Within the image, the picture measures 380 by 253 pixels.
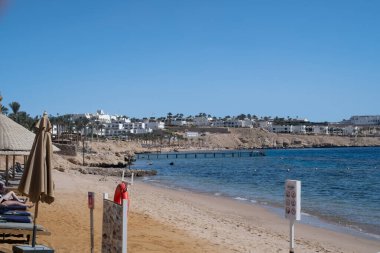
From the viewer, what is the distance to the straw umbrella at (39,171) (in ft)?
25.6

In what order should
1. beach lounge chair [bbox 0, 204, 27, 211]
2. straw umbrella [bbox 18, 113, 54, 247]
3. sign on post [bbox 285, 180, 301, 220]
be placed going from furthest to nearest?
beach lounge chair [bbox 0, 204, 27, 211] → straw umbrella [bbox 18, 113, 54, 247] → sign on post [bbox 285, 180, 301, 220]

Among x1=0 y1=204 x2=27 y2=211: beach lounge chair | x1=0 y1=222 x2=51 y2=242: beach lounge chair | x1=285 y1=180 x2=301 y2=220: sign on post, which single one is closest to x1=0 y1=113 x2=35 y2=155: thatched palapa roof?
x1=0 y1=204 x2=27 y2=211: beach lounge chair

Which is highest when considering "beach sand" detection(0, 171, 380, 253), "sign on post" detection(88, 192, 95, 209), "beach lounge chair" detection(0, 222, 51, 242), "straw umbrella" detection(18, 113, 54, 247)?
"straw umbrella" detection(18, 113, 54, 247)

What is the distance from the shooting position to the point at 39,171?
7.79 meters

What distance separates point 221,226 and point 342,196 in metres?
17.3

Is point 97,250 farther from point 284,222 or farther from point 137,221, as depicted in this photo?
point 284,222

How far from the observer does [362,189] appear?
36625mm

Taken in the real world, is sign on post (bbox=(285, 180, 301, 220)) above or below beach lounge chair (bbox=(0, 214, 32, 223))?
above

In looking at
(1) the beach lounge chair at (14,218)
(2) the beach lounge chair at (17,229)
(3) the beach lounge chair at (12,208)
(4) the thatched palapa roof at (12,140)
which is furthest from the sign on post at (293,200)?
(4) the thatched palapa roof at (12,140)

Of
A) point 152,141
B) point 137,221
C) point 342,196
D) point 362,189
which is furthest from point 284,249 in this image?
point 152,141

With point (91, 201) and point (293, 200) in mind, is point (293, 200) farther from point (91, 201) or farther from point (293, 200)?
point (91, 201)

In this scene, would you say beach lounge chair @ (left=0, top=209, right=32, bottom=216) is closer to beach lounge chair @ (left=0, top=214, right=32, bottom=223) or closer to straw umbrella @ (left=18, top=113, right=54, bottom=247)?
beach lounge chair @ (left=0, top=214, right=32, bottom=223)

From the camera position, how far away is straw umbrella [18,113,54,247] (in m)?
7.79

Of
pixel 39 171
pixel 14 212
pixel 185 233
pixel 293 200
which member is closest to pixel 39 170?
pixel 39 171
